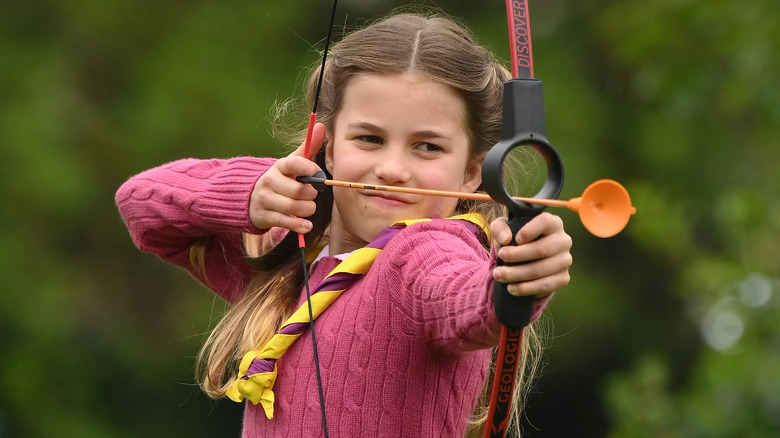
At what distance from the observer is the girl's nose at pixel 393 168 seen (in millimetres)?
2053

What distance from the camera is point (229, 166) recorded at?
2.45m

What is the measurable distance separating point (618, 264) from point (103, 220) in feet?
9.75

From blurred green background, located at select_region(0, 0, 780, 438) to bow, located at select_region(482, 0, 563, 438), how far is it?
13.8ft

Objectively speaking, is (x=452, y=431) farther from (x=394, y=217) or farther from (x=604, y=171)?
(x=604, y=171)

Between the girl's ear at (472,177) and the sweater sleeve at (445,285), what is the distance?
0.29m

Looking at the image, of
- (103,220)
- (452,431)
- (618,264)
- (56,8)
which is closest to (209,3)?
(56,8)

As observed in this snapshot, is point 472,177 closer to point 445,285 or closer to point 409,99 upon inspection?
point 409,99

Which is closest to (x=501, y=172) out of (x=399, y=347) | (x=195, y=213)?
(x=399, y=347)

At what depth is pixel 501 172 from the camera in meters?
1.54

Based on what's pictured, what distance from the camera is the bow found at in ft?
4.98

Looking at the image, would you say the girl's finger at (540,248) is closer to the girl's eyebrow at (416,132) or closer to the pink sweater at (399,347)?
the pink sweater at (399,347)

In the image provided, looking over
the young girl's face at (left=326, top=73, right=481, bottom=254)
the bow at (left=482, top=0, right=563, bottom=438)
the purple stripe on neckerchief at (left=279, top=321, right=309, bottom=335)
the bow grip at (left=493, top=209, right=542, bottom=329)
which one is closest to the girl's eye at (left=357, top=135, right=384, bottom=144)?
the young girl's face at (left=326, top=73, right=481, bottom=254)

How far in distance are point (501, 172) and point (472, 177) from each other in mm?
719

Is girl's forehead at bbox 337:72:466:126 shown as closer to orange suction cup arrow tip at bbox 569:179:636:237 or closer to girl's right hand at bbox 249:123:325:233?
girl's right hand at bbox 249:123:325:233
